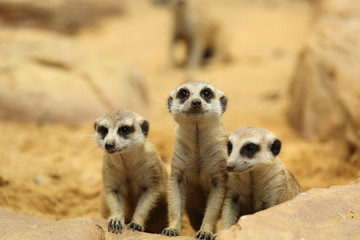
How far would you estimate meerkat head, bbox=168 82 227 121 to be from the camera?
11.0 ft

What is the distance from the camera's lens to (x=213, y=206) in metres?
3.39

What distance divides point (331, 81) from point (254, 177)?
2646 millimetres

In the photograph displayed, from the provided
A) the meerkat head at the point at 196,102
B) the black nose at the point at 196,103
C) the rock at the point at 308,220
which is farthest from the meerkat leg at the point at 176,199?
the rock at the point at 308,220

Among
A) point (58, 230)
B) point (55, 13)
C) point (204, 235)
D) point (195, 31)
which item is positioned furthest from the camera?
point (55, 13)

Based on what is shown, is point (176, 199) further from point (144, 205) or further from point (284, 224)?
point (284, 224)

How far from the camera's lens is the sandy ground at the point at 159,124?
186 inches

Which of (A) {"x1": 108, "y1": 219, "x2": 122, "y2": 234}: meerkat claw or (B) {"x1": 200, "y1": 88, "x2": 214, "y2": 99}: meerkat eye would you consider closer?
(A) {"x1": 108, "y1": 219, "x2": 122, "y2": 234}: meerkat claw

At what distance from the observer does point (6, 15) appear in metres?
10.8

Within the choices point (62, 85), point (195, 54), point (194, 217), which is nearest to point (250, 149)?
point (194, 217)

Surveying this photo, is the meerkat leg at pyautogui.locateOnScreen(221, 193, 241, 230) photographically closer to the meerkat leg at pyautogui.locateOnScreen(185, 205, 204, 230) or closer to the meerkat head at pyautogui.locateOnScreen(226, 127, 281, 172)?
the meerkat head at pyautogui.locateOnScreen(226, 127, 281, 172)

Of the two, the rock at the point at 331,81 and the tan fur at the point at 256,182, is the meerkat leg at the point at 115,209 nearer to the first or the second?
the tan fur at the point at 256,182

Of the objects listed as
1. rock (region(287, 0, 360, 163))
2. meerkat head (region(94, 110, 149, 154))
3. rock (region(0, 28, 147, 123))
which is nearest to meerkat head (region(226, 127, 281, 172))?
meerkat head (region(94, 110, 149, 154))

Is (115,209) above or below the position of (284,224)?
below

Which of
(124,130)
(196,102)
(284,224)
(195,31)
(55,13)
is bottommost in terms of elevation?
(284,224)
